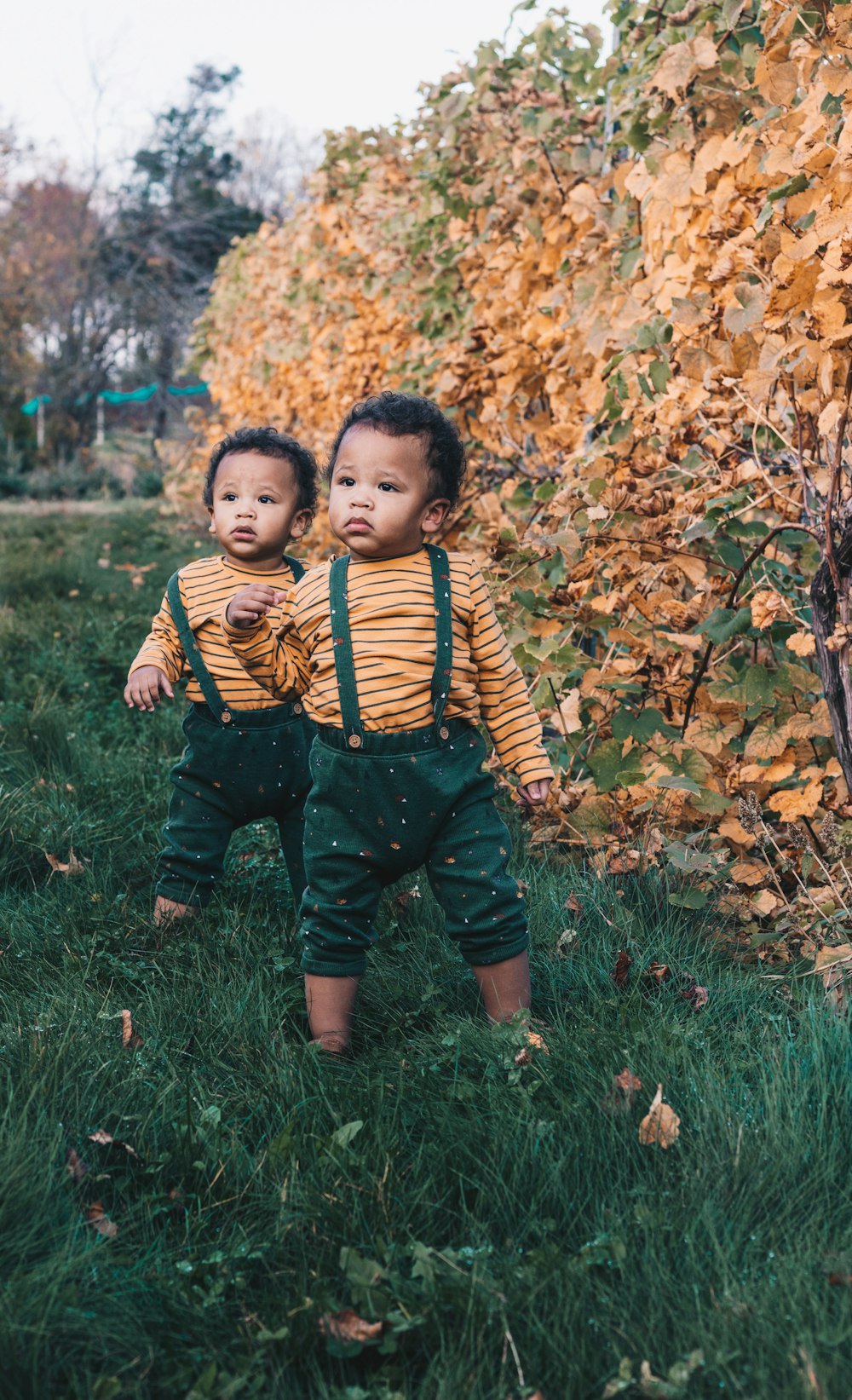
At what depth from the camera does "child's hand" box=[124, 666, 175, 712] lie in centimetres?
245

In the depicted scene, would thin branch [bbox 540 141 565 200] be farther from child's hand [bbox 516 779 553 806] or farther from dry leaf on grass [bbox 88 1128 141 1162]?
dry leaf on grass [bbox 88 1128 141 1162]

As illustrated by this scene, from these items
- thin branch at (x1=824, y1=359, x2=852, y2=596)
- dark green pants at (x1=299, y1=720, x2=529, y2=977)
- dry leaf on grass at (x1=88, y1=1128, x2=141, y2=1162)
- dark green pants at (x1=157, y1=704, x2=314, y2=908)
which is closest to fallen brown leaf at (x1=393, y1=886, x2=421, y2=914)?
dark green pants at (x1=157, y1=704, x2=314, y2=908)

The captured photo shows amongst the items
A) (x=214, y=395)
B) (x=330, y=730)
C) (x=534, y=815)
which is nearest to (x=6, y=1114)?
(x=330, y=730)

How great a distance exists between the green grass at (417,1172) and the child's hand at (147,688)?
22.4 inches

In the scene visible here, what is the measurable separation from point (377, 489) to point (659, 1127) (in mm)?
1217

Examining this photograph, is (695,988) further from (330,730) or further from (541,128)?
(541,128)

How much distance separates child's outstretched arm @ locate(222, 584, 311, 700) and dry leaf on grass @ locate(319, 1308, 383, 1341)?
4.10 ft

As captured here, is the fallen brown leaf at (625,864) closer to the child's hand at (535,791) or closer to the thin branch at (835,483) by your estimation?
the child's hand at (535,791)

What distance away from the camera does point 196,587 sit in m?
2.72

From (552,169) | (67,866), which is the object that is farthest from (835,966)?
(552,169)

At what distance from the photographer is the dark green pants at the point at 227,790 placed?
2.68m

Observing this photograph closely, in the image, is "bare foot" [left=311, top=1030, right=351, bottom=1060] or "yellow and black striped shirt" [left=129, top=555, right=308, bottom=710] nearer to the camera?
"bare foot" [left=311, top=1030, right=351, bottom=1060]

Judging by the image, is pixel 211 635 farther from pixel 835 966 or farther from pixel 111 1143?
pixel 835 966

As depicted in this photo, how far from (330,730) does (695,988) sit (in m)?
0.90
